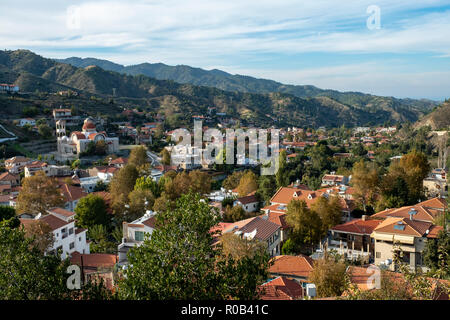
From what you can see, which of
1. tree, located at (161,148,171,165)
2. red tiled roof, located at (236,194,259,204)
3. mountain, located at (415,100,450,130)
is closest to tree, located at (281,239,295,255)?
red tiled roof, located at (236,194,259,204)

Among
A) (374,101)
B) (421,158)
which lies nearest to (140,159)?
(421,158)

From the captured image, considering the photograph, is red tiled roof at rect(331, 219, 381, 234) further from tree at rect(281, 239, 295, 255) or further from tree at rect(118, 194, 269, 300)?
tree at rect(118, 194, 269, 300)

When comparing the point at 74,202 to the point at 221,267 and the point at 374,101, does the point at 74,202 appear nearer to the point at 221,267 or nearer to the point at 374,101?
the point at 221,267

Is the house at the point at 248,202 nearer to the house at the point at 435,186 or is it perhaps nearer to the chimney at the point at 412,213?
the chimney at the point at 412,213

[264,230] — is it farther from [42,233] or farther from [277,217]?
[42,233]

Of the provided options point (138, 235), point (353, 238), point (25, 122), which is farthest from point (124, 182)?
point (25, 122)

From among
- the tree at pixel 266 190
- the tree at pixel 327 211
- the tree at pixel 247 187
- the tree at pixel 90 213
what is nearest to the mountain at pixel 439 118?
the tree at pixel 266 190
